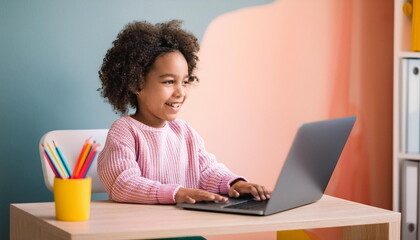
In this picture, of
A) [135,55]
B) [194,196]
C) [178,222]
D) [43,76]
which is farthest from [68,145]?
A: [178,222]

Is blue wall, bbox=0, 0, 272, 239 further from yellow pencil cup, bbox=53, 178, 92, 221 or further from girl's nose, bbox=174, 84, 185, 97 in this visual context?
yellow pencil cup, bbox=53, 178, 92, 221

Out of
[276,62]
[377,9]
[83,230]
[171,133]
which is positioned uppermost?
[377,9]

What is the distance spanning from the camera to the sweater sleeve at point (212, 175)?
1714 millimetres

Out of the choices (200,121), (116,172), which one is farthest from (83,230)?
(200,121)

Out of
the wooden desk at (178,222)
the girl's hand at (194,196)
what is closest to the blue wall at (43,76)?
the wooden desk at (178,222)

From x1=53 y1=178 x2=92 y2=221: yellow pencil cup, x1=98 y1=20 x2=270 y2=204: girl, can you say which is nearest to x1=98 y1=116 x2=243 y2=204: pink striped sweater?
x1=98 y1=20 x2=270 y2=204: girl

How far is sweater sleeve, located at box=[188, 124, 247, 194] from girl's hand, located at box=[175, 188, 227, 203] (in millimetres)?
212

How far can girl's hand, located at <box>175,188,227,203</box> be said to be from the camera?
4.83ft

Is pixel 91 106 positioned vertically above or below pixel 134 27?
below

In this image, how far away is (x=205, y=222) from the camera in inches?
51.0

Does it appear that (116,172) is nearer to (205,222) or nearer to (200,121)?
(205,222)

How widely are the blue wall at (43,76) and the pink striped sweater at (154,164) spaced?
0.44 metres

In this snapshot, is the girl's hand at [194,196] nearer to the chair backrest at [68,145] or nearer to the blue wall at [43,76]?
the chair backrest at [68,145]

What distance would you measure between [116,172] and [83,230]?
385 millimetres
